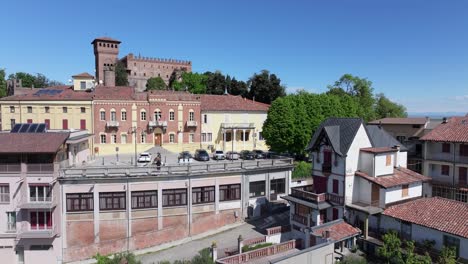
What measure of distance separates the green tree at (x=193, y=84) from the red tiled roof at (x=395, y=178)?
207 ft

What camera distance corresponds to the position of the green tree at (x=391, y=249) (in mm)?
25852

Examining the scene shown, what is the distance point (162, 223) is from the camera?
1436 inches

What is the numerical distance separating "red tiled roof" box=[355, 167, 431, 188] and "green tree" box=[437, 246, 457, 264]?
709 cm

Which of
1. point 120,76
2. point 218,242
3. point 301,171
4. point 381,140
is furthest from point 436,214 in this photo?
point 120,76

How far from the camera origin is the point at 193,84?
308ft

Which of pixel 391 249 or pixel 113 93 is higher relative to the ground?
pixel 113 93

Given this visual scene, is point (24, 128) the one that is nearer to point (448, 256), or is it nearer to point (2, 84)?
point (448, 256)

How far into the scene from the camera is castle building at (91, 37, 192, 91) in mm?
103562

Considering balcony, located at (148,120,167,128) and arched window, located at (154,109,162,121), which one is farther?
arched window, located at (154,109,162,121)

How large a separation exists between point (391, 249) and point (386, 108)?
6055 cm

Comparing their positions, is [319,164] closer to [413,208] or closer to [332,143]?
[332,143]

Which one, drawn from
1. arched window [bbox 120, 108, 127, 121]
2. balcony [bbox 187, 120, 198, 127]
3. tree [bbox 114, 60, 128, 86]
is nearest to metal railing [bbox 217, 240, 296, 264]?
balcony [bbox 187, 120, 198, 127]

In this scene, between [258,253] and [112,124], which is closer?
[258,253]

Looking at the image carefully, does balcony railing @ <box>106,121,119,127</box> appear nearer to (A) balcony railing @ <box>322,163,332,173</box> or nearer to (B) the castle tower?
(A) balcony railing @ <box>322,163,332,173</box>
